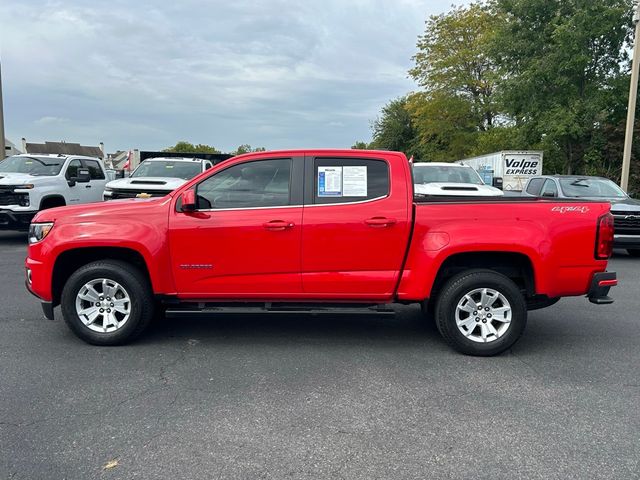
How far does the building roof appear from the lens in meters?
87.2

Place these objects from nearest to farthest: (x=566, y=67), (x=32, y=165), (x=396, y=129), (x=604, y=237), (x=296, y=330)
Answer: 1. (x=604, y=237)
2. (x=296, y=330)
3. (x=32, y=165)
4. (x=566, y=67)
5. (x=396, y=129)

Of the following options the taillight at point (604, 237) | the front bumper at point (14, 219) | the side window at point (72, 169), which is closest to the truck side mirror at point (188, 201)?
the taillight at point (604, 237)

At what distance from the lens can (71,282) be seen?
16.1 ft

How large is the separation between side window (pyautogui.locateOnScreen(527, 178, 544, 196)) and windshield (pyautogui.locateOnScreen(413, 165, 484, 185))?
257cm

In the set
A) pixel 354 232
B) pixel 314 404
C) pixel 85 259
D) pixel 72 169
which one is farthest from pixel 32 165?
pixel 314 404

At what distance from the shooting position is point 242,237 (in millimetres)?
4812

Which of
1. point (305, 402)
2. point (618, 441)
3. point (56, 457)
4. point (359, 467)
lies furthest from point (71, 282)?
point (618, 441)

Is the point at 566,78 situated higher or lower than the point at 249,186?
higher

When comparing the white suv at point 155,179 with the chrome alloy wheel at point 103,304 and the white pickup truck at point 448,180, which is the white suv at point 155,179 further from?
the chrome alloy wheel at point 103,304

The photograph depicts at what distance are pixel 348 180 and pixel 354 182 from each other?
6 centimetres

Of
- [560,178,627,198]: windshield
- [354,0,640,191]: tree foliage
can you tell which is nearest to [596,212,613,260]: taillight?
[560,178,627,198]: windshield

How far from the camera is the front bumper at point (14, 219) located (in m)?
10.9

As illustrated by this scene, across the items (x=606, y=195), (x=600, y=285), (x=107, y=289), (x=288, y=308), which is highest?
(x=606, y=195)

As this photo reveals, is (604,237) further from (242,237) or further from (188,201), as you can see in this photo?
(188,201)
